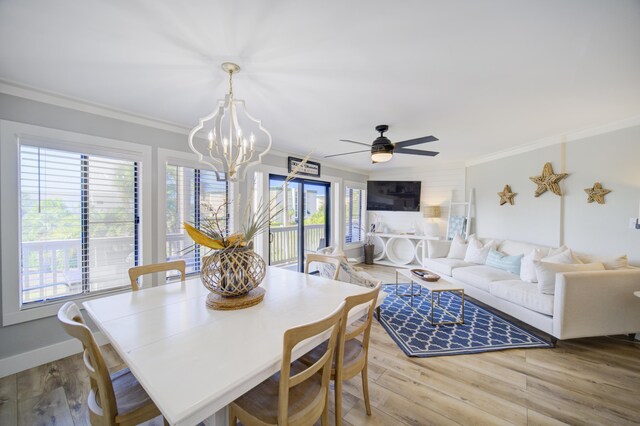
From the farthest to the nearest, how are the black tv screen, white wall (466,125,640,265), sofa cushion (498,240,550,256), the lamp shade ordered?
the black tv screen, the lamp shade, sofa cushion (498,240,550,256), white wall (466,125,640,265)

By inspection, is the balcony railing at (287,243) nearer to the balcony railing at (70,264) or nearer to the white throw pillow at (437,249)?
the balcony railing at (70,264)

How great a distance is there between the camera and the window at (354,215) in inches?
249

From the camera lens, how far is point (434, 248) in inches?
191

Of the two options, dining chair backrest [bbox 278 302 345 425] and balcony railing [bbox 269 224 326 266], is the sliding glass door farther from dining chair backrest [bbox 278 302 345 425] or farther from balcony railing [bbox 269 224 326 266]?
dining chair backrest [bbox 278 302 345 425]

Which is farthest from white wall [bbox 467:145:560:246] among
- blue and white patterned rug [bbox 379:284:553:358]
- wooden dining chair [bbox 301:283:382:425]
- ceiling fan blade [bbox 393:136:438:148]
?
wooden dining chair [bbox 301:283:382:425]

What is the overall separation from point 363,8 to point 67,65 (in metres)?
2.18

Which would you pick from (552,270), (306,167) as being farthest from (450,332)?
(306,167)

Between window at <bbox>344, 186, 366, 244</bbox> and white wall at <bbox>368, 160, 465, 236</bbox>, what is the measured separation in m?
0.42

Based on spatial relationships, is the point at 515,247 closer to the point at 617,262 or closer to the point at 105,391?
the point at 617,262

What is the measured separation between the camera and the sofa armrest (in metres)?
2.43

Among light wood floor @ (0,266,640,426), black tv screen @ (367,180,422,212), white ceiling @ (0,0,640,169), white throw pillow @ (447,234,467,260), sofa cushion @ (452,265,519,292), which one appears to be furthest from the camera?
black tv screen @ (367,180,422,212)

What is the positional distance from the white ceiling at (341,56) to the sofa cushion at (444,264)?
2.37m

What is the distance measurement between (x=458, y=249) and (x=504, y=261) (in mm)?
919

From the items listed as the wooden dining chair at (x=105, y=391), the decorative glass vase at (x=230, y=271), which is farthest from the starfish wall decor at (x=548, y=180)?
the wooden dining chair at (x=105, y=391)
